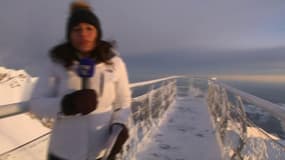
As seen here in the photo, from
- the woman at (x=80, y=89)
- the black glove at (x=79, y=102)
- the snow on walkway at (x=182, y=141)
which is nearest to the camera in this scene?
the black glove at (x=79, y=102)

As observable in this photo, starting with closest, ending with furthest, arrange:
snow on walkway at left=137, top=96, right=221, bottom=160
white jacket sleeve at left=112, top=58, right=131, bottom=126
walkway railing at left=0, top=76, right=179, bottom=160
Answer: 1. white jacket sleeve at left=112, top=58, right=131, bottom=126
2. walkway railing at left=0, top=76, right=179, bottom=160
3. snow on walkway at left=137, top=96, right=221, bottom=160

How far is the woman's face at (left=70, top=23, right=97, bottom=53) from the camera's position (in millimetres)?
1075

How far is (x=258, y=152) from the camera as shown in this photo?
1.85 meters

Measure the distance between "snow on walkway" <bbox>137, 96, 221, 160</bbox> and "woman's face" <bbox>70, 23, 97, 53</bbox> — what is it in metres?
2.46

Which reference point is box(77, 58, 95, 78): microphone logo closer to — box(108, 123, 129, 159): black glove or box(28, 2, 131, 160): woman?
box(28, 2, 131, 160): woman

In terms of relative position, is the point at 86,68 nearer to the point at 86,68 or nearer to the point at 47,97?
the point at 86,68

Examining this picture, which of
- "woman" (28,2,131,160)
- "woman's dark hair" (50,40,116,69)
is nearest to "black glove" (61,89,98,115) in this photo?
"woman" (28,2,131,160)

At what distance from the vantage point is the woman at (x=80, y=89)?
1.05 metres

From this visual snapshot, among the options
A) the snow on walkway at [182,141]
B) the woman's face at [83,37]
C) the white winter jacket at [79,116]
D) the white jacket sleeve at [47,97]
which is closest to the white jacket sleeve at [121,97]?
the white winter jacket at [79,116]

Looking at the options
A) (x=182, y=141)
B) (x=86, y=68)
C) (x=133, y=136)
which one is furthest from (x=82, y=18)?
(x=182, y=141)

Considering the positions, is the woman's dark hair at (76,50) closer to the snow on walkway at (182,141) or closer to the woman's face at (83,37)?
the woman's face at (83,37)

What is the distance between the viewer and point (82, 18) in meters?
1.09

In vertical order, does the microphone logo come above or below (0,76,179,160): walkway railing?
above

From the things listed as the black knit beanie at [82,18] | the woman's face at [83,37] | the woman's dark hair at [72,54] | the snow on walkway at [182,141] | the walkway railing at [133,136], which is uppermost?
the black knit beanie at [82,18]
